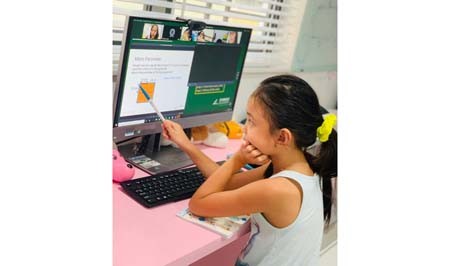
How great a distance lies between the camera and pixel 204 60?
54.8 inches

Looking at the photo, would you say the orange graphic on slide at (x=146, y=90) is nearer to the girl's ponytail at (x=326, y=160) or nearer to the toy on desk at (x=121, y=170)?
the toy on desk at (x=121, y=170)

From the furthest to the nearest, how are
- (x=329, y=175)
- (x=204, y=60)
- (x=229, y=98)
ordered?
1. (x=229, y=98)
2. (x=204, y=60)
3. (x=329, y=175)

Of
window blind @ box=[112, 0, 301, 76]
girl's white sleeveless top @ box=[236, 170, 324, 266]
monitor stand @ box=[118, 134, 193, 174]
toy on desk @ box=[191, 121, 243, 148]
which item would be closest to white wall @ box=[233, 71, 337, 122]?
window blind @ box=[112, 0, 301, 76]

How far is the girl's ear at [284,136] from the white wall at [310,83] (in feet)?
3.45

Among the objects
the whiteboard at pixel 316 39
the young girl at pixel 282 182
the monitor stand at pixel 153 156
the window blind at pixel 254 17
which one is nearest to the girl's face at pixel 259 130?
the young girl at pixel 282 182

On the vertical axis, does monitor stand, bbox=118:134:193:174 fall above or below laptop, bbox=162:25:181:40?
below

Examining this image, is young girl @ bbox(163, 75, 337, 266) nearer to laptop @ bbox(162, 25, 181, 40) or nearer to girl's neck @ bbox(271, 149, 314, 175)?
girl's neck @ bbox(271, 149, 314, 175)

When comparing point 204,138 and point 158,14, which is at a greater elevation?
point 158,14

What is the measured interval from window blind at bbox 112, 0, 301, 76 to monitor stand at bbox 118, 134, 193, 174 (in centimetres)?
42

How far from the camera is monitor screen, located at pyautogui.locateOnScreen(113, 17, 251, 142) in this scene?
1.15 metres
